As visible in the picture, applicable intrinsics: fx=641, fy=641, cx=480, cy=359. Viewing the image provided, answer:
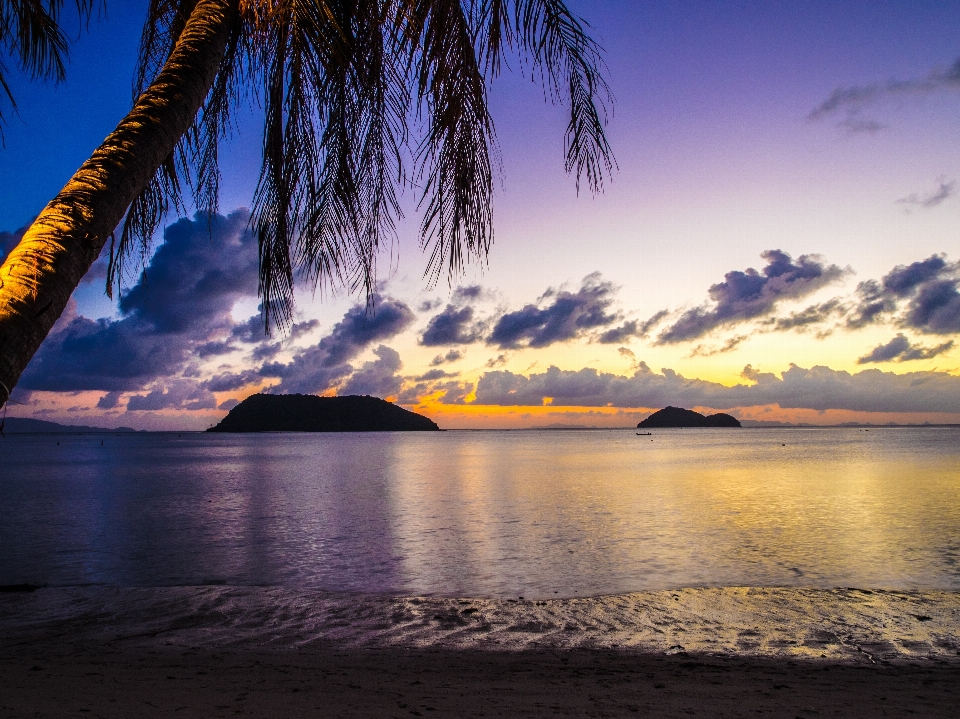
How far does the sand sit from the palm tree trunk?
4627 mm

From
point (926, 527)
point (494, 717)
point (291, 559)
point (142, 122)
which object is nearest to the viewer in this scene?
point (142, 122)

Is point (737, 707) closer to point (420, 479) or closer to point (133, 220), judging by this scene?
point (133, 220)

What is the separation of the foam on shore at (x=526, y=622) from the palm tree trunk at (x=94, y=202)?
23.3 feet

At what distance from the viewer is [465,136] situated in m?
3.19

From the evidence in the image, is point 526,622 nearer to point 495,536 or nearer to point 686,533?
point 495,536

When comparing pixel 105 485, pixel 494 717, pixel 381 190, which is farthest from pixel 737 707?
pixel 105 485

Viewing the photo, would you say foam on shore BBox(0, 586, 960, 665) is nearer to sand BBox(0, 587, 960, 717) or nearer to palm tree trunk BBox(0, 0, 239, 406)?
sand BBox(0, 587, 960, 717)

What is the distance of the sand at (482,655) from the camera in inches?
226

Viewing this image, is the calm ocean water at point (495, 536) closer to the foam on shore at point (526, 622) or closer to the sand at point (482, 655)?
the foam on shore at point (526, 622)

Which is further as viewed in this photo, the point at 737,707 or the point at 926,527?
the point at 926,527

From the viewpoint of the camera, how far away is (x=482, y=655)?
7605 millimetres

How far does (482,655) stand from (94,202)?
273 inches

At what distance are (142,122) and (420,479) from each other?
4427 centimetres

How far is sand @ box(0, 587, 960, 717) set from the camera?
226 inches
